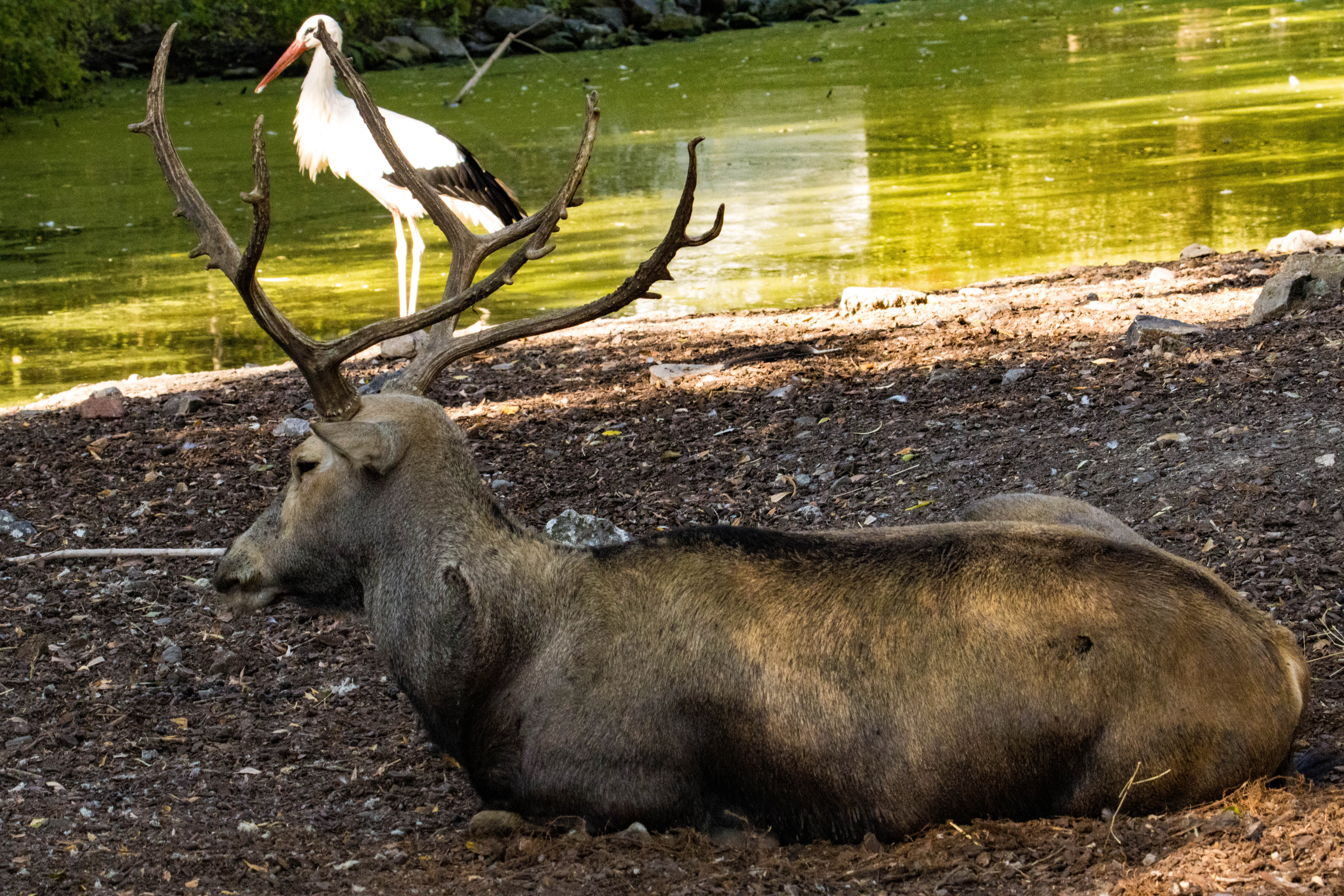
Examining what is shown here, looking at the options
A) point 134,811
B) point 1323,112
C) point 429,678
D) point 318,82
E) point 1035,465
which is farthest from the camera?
point 1323,112

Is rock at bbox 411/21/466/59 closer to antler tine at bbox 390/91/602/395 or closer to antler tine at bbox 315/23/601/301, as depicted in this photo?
antler tine at bbox 315/23/601/301

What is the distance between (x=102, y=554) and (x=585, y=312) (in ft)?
9.09

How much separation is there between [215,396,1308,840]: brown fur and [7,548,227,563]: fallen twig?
74.1 inches

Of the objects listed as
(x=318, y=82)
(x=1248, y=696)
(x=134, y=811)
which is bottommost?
(x=134, y=811)

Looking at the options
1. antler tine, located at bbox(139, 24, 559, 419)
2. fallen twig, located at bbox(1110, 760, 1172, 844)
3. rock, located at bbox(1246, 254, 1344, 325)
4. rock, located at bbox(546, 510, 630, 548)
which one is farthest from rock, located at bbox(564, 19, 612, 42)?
fallen twig, located at bbox(1110, 760, 1172, 844)

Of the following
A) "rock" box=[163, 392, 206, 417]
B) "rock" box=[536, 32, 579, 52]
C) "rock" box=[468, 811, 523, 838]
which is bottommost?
"rock" box=[468, 811, 523, 838]

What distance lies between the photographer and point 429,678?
3.65 meters

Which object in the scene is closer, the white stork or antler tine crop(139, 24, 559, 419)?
antler tine crop(139, 24, 559, 419)

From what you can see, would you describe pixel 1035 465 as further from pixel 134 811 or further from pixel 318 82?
pixel 318 82

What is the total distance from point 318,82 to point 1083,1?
2716cm

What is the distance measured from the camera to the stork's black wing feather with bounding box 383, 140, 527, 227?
33.4 ft

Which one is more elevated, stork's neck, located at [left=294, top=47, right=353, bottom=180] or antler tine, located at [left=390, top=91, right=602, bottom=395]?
stork's neck, located at [left=294, top=47, right=353, bottom=180]

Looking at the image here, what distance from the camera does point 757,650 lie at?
348 cm

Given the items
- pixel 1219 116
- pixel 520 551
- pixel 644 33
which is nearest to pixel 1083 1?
pixel 644 33
